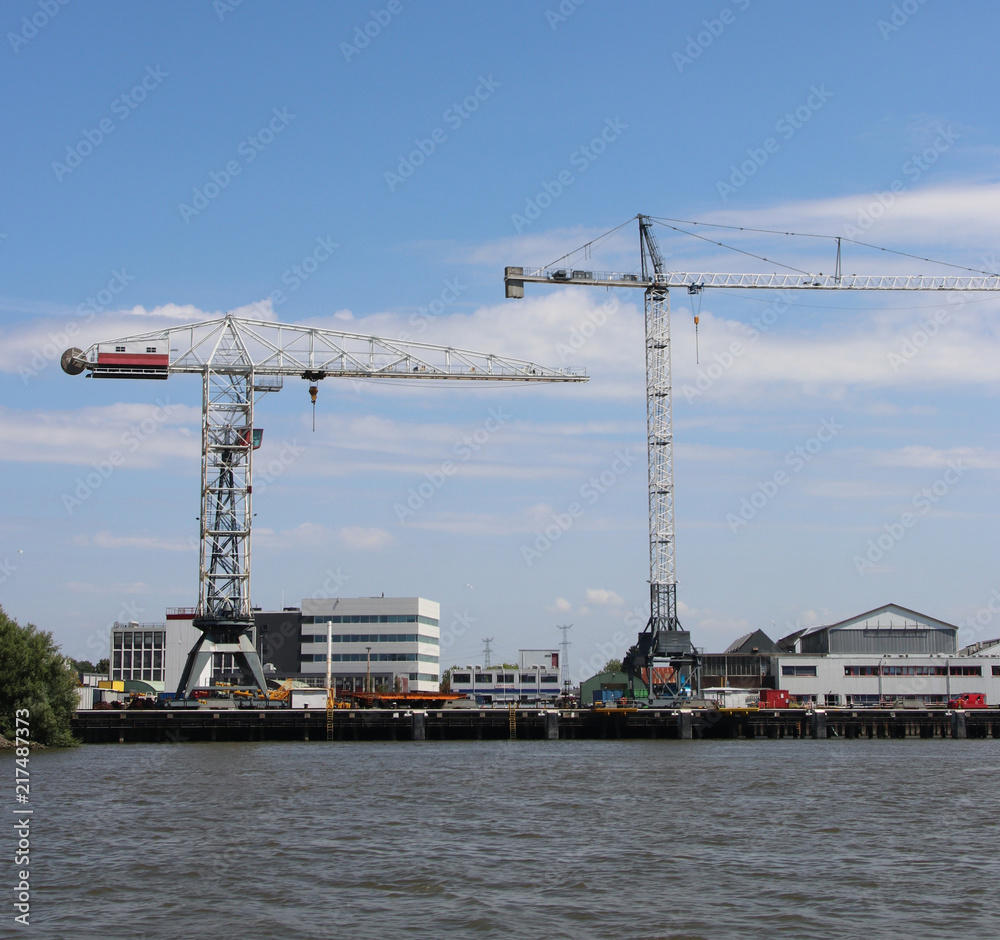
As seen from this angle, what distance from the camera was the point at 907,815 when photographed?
37750 millimetres

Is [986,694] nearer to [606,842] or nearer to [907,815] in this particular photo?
[907,815]

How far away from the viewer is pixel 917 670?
108 metres

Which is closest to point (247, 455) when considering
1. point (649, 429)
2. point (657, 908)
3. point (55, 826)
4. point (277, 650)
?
point (649, 429)

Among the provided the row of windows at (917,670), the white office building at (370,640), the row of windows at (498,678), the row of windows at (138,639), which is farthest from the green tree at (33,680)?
the row of windows at (498,678)

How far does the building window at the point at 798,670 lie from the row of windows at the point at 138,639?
2941 inches

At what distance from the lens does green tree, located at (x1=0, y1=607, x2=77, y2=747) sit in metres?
61.2

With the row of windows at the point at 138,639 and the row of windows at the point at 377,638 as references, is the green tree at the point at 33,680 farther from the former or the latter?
the row of windows at the point at 138,639

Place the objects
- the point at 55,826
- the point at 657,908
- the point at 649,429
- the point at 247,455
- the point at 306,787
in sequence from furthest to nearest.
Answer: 1. the point at 649,429
2. the point at 247,455
3. the point at 306,787
4. the point at 55,826
5. the point at 657,908

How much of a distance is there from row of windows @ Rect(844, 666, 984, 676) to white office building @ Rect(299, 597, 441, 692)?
45696mm

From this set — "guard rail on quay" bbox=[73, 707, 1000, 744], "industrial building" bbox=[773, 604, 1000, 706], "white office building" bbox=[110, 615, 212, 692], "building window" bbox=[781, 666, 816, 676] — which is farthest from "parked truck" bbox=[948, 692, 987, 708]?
"white office building" bbox=[110, 615, 212, 692]

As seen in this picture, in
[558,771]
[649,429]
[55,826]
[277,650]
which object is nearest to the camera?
[55,826]

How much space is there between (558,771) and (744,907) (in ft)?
99.8

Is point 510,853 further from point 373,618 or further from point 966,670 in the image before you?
point 373,618

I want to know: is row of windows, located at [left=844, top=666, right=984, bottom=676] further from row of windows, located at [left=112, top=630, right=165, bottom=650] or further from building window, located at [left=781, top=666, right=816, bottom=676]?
row of windows, located at [left=112, top=630, right=165, bottom=650]
